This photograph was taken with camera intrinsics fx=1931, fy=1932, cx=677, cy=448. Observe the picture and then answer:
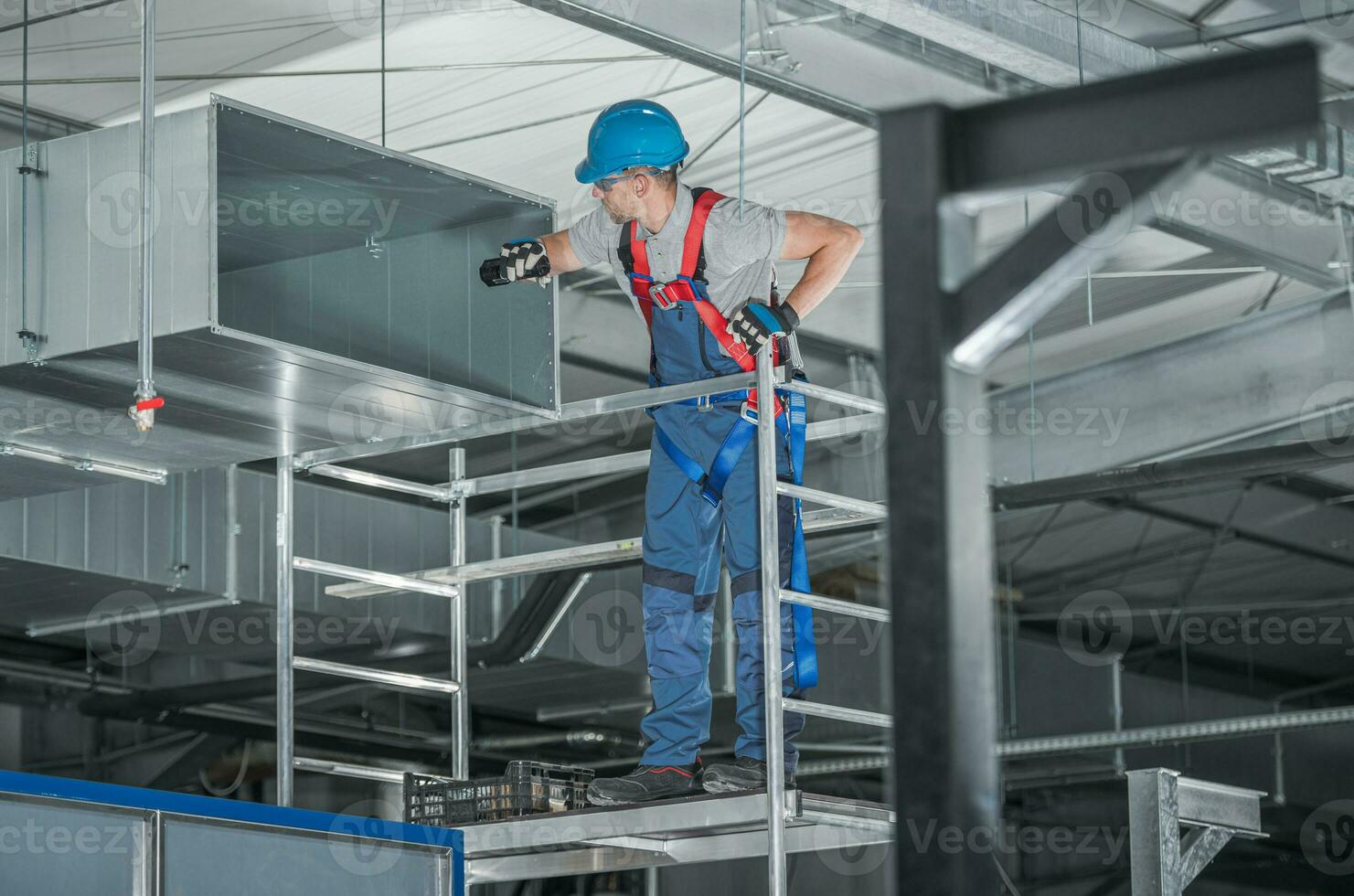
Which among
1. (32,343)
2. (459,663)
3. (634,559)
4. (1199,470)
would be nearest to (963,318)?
(32,343)

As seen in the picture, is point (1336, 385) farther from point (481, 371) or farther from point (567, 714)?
point (567, 714)

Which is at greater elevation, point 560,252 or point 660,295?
point 560,252

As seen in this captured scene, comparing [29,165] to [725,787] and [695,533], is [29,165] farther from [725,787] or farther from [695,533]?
[725,787]

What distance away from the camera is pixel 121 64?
973 cm

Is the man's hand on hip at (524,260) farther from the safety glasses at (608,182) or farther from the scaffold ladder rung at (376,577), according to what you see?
the scaffold ladder rung at (376,577)

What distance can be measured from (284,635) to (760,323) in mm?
2681

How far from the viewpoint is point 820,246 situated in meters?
7.14

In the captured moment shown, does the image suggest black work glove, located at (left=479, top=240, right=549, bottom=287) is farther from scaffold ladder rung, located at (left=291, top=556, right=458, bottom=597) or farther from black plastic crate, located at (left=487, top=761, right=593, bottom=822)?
black plastic crate, located at (left=487, top=761, right=593, bottom=822)

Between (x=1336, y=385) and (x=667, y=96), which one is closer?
(x=667, y=96)

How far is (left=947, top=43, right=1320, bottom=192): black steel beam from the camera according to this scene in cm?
286

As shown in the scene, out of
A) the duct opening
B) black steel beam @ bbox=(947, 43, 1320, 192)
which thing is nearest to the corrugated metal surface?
the duct opening

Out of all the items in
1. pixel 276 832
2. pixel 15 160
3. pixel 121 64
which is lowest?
pixel 276 832

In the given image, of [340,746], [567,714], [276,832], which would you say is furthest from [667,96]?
[340,746]

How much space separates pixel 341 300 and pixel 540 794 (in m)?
2.17
